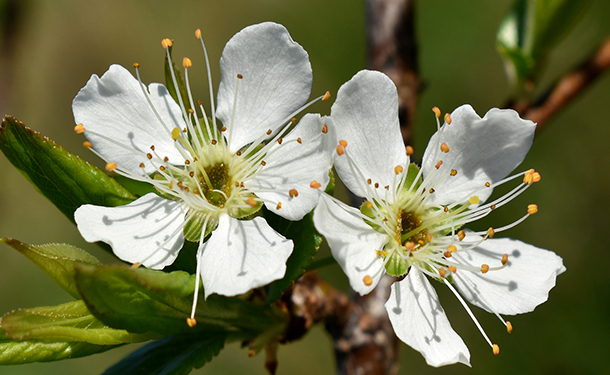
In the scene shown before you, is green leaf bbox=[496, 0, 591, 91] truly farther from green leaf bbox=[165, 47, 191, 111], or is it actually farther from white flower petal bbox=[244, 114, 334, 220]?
green leaf bbox=[165, 47, 191, 111]

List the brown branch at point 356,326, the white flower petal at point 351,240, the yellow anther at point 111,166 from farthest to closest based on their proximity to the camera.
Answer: the brown branch at point 356,326 → the yellow anther at point 111,166 → the white flower petal at point 351,240

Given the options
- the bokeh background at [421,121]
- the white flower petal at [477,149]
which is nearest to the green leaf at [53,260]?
the white flower petal at [477,149]

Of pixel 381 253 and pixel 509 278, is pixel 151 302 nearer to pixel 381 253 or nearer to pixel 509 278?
pixel 381 253

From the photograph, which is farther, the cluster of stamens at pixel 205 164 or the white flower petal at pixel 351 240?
the cluster of stamens at pixel 205 164

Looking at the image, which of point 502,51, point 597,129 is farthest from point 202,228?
point 597,129

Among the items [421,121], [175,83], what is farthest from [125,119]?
[421,121]

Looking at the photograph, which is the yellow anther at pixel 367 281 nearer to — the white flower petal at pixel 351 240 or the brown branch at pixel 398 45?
the white flower petal at pixel 351 240

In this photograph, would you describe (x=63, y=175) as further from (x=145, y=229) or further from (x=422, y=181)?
(x=422, y=181)

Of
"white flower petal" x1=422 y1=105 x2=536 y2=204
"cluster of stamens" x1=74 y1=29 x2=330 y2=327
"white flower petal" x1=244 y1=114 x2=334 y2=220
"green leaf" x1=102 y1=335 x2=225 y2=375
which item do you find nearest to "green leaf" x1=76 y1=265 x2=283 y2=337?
"green leaf" x1=102 y1=335 x2=225 y2=375
